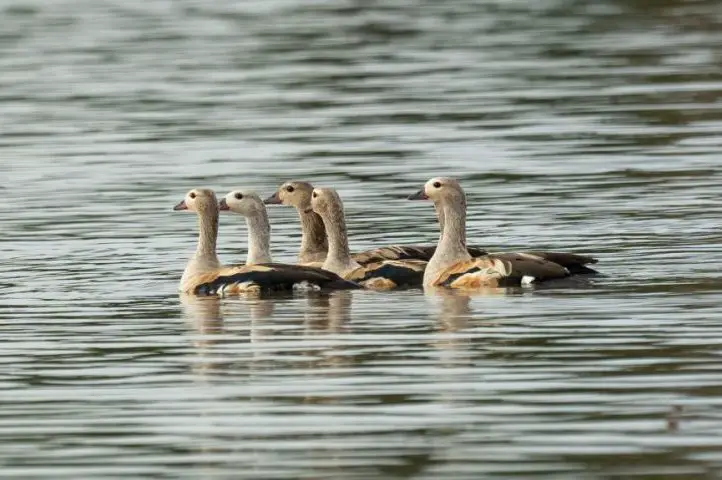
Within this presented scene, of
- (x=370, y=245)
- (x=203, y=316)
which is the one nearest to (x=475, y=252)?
(x=370, y=245)

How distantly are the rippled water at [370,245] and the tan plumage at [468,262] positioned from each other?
489mm

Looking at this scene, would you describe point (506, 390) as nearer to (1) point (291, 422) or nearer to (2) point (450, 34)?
(1) point (291, 422)

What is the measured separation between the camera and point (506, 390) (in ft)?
48.3

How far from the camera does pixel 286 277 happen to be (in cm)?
2062

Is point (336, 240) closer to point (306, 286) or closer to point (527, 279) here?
point (306, 286)

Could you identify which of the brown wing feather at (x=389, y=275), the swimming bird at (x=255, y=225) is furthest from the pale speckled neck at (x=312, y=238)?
the brown wing feather at (x=389, y=275)

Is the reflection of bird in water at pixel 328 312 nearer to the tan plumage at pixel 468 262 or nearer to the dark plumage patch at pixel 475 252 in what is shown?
the tan plumage at pixel 468 262

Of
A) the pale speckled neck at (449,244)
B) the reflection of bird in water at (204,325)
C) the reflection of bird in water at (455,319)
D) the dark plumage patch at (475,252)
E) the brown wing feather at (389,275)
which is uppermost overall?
the pale speckled neck at (449,244)

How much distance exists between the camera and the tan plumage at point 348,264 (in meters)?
21.5

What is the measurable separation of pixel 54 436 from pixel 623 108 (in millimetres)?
25422

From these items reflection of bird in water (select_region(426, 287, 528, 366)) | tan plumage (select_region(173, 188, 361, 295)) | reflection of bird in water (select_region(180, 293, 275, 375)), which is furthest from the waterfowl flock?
reflection of bird in water (select_region(180, 293, 275, 375))

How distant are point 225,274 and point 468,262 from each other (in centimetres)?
230

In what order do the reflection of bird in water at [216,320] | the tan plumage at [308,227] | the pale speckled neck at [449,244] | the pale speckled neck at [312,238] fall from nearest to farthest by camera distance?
the reflection of bird in water at [216,320] < the pale speckled neck at [449,244] < the tan plumage at [308,227] < the pale speckled neck at [312,238]

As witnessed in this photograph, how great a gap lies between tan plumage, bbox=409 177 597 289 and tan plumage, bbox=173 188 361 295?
0.91 m
